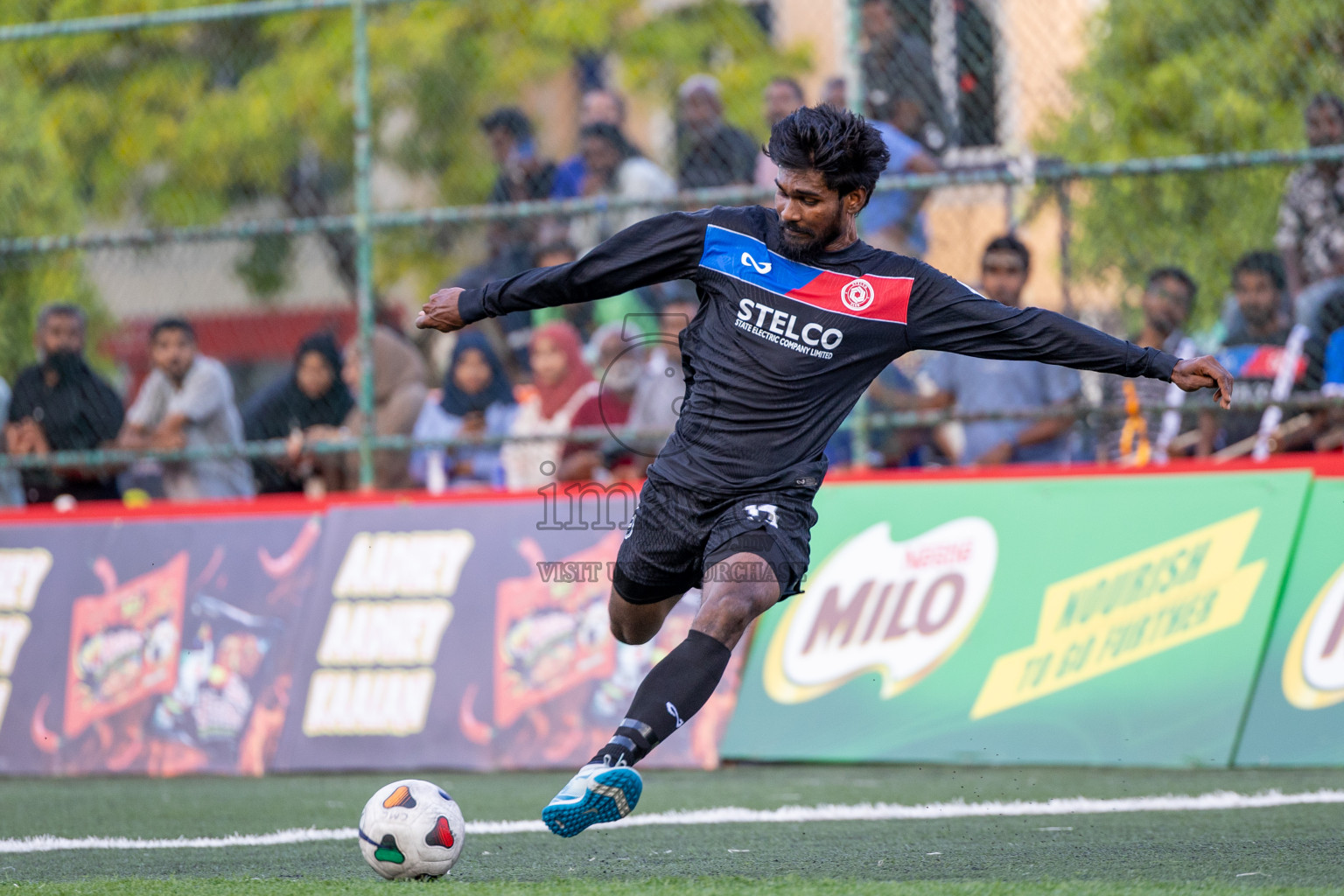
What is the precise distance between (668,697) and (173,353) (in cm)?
588

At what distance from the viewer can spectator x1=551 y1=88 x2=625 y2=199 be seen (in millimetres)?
9914

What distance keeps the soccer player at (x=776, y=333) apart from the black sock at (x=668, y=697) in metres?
0.15

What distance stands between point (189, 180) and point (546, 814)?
12.8 m

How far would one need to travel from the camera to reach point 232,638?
839 centimetres

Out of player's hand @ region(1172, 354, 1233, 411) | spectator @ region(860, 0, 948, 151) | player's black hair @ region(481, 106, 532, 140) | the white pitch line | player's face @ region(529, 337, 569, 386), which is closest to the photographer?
player's hand @ region(1172, 354, 1233, 411)

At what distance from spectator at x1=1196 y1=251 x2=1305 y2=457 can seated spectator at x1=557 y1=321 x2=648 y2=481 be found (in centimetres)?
298

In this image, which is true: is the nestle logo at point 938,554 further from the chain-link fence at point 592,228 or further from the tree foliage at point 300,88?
the tree foliage at point 300,88

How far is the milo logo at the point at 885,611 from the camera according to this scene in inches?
300

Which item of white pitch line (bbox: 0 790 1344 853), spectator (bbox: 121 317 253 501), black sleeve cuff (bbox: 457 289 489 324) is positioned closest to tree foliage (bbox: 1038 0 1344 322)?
white pitch line (bbox: 0 790 1344 853)

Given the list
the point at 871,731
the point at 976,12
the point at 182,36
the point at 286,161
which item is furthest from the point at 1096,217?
the point at 286,161

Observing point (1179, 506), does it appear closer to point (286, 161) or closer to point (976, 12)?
point (976, 12)

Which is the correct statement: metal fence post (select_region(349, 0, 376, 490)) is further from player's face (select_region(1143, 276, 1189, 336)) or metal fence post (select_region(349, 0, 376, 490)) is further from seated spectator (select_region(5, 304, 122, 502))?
player's face (select_region(1143, 276, 1189, 336))

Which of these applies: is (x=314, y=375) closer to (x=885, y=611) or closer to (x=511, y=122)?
(x=511, y=122)

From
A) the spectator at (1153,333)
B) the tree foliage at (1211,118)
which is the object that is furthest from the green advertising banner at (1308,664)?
the tree foliage at (1211,118)
